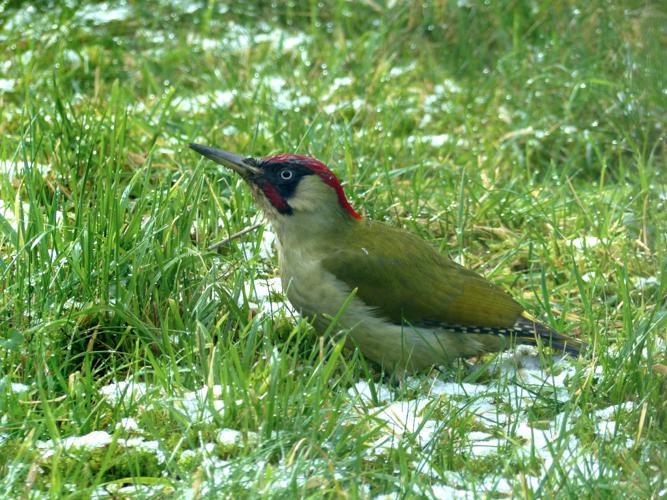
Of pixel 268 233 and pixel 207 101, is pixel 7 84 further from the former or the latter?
pixel 268 233

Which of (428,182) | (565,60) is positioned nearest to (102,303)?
(428,182)

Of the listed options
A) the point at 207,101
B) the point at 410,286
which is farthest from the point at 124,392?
the point at 207,101

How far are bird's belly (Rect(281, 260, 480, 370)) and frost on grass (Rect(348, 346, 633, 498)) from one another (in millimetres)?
106

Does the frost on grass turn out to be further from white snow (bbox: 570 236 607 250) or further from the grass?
white snow (bbox: 570 236 607 250)

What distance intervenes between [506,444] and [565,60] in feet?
12.4

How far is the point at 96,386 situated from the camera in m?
3.47

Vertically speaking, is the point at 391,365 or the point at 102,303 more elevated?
the point at 102,303

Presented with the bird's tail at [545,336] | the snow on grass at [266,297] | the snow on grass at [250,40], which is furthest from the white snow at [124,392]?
the snow on grass at [250,40]

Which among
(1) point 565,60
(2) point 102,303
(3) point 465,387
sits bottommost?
(3) point 465,387

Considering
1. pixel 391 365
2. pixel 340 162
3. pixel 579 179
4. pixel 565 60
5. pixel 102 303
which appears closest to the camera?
pixel 102 303

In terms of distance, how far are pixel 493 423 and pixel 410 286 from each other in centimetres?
71

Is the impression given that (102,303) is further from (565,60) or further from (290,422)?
(565,60)

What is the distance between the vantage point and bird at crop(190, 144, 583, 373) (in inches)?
156

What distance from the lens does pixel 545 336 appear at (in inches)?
158
